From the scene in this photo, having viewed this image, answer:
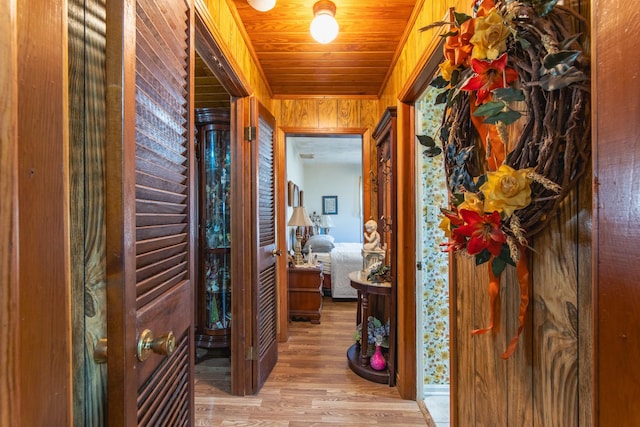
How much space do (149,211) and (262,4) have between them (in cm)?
143

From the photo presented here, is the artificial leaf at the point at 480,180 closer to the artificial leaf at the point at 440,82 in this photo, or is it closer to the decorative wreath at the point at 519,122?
the decorative wreath at the point at 519,122

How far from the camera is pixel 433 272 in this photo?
2.20 metres

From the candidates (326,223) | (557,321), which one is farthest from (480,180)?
(326,223)

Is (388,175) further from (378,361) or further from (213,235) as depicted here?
(213,235)

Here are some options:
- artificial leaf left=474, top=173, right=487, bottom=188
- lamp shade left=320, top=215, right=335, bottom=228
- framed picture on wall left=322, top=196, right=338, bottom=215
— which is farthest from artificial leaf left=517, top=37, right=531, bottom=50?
framed picture on wall left=322, top=196, right=338, bottom=215

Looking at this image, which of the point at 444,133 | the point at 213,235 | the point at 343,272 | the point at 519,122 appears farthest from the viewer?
the point at 343,272

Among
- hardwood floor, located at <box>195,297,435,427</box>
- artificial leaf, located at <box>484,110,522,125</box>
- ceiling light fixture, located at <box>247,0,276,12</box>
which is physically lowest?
hardwood floor, located at <box>195,297,435,427</box>

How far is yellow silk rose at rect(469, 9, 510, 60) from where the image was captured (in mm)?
792

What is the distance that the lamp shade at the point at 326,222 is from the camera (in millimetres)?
7668

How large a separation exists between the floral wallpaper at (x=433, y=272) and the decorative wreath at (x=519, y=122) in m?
1.23

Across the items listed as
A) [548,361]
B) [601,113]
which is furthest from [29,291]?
[548,361]

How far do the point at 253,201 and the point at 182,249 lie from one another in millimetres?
1211

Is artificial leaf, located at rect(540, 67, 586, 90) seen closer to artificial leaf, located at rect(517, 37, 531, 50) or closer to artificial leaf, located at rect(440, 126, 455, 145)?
artificial leaf, located at rect(517, 37, 531, 50)

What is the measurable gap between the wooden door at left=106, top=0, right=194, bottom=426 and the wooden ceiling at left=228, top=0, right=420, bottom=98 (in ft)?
3.44
